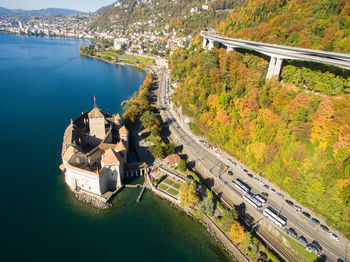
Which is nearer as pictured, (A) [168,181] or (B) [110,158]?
(B) [110,158]

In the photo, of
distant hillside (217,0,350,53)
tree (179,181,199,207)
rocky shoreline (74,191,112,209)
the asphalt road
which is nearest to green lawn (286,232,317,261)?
the asphalt road

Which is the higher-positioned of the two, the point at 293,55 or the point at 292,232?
the point at 293,55

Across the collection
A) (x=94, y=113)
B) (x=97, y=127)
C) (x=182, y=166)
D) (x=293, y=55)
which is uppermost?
(x=293, y=55)

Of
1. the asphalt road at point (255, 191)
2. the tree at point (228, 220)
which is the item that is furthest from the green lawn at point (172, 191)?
the tree at point (228, 220)

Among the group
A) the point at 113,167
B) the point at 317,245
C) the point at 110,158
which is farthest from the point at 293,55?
the point at 113,167

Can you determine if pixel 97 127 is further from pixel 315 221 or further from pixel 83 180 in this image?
pixel 315 221

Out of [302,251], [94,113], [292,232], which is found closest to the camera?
[302,251]
